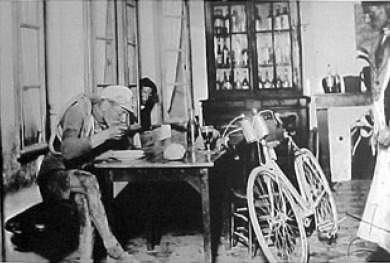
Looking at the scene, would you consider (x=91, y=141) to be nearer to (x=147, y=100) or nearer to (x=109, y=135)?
(x=109, y=135)

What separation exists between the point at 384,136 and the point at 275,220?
545 mm

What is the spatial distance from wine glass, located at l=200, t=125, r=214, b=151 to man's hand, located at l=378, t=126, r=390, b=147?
2.19 feet

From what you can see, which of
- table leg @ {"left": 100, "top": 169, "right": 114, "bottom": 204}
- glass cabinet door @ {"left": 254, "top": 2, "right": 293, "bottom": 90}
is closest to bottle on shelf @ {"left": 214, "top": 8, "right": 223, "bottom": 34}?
glass cabinet door @ {"left": 254, "top": 2, "right": 293, "bottom": 90}

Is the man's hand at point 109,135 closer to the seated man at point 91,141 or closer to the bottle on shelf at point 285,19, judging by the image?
the seated man at point 91,141

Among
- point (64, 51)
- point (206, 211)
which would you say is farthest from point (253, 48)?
point (64, 51)

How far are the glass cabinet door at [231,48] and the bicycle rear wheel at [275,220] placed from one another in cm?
39

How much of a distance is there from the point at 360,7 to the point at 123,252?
4.55 ft

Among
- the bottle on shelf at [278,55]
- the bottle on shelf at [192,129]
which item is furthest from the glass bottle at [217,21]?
the bottle on shelf at [192,129]

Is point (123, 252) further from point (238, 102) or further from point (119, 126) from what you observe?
point (238, 102)

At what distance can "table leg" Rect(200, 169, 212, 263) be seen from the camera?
8.05 feet

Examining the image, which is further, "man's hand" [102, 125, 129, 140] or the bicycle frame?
"man's hand" [102, 125, 129, 140]

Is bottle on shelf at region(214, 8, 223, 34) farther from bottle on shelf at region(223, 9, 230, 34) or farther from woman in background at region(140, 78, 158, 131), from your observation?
woman in background at region(140, 78, 158, 131)

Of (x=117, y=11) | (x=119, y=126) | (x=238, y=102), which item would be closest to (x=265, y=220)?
(x=238, y=102)

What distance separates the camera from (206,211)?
247 centimetres
